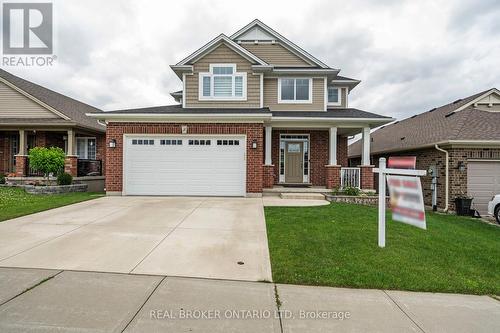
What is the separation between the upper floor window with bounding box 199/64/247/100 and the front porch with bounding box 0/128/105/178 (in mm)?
7835

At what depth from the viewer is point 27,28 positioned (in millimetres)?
11844

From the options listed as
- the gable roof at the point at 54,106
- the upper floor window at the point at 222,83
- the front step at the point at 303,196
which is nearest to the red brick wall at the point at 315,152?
the front step at the point at 303,196

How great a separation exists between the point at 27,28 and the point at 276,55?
37.8ft

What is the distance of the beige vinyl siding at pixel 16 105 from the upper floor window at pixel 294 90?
504 inches

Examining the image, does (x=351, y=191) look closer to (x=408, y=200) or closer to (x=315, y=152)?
(x=315, y=152)

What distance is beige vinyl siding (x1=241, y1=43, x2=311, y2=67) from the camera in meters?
14.0

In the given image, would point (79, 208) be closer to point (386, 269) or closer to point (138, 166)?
point (138, 166)

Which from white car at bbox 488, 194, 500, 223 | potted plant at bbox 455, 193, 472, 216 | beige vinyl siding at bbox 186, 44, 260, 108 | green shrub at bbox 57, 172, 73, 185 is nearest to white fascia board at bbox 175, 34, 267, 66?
beige vinyl siding at bbox 186, 44, 260, 108

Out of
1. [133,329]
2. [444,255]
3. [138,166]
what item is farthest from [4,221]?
[444,255]

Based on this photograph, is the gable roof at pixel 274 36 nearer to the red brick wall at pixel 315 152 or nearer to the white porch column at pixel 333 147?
the red brick wall at pixel 315 152

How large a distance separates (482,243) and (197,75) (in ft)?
37.6

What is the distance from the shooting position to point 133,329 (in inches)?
99.0

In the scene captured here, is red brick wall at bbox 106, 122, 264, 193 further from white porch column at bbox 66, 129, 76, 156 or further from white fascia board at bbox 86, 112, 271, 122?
white porch column at bbox 66, 129, 76, 156

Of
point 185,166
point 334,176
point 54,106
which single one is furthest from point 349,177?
point 54,106
